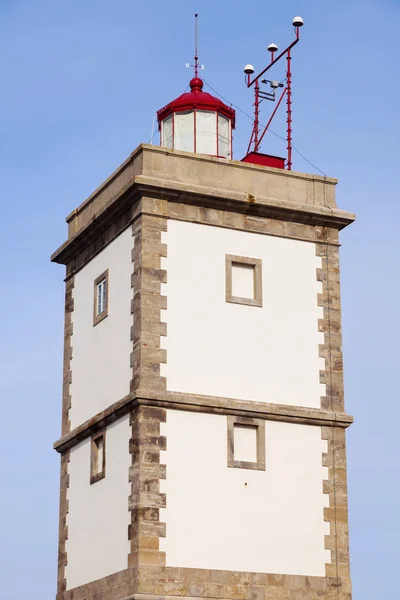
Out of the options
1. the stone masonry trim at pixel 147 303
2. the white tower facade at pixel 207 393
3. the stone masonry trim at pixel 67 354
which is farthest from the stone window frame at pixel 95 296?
the stone masonry trim at pixel 147 303

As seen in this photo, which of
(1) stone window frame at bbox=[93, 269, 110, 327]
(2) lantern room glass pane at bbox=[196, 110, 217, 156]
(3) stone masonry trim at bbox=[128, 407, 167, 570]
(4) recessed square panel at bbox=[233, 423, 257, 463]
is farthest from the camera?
(2) lantern room glass pane at bbox=[196, 110, 217, 156]

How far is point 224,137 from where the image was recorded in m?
33.8

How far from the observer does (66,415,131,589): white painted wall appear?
29141 mm

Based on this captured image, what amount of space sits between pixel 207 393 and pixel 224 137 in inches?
268

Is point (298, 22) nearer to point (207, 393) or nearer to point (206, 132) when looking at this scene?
point (206, 132)

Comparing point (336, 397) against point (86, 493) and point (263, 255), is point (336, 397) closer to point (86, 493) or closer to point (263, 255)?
point (263, 255)

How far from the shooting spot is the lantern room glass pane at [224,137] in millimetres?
33625

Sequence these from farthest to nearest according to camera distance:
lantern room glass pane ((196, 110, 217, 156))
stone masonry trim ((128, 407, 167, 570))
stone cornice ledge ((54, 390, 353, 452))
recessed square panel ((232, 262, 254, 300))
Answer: lantern room glass pane ((196, 110, 217, 156))
recessed square panel ((232, 262, 254, 300))
stone cornice ledge ((54, 390, 353, 452))
stone masonry trim ((128, 407, 167, 570))

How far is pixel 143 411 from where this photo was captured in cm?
2889

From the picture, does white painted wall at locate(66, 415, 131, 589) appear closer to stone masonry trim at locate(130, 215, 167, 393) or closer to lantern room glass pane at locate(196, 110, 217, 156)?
stone masonry trim at locate(130, 215, 167, 393)

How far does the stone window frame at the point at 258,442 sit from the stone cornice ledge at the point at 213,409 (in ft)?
0.36

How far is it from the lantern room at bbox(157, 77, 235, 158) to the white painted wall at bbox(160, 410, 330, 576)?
6798 millimetres

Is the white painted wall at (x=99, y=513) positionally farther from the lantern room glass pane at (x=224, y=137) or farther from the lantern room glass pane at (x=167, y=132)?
the lantern room glass pane at (x=224, y=137)

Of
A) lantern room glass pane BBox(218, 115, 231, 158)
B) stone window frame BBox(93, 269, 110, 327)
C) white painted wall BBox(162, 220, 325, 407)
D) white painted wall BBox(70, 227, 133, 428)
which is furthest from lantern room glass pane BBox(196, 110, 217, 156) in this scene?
stone window frame BBox(93, 269, 110, 327)
